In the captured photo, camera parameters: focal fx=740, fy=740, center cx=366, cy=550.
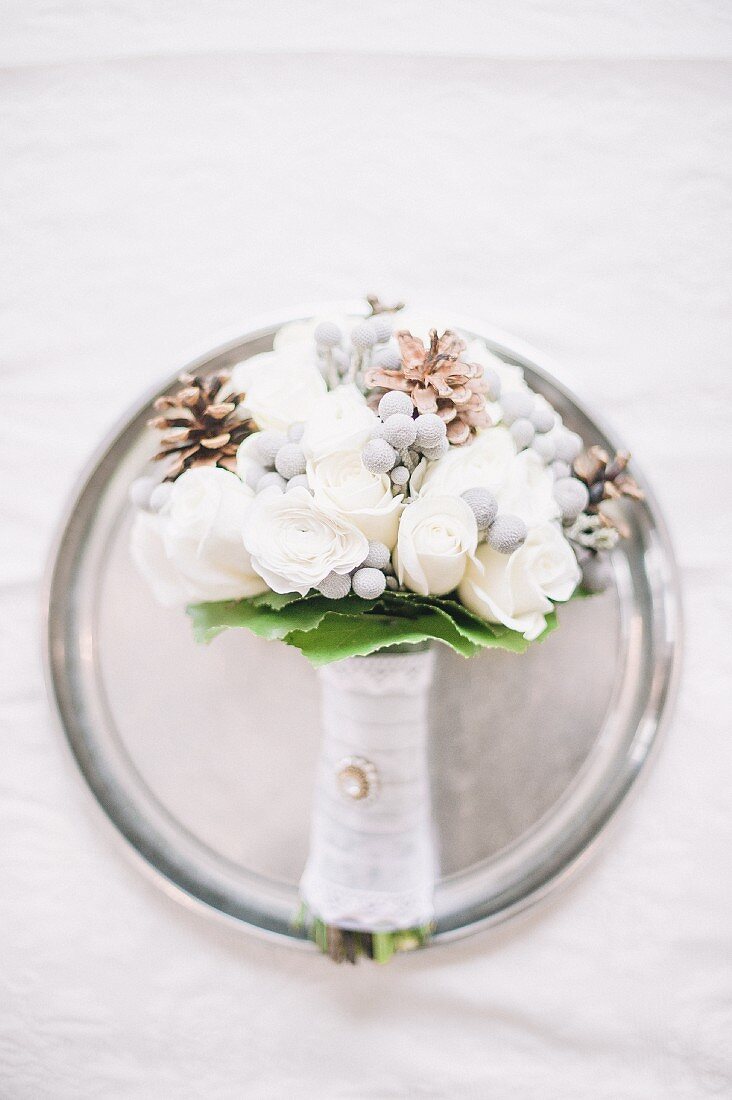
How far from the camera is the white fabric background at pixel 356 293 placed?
2.24 ft

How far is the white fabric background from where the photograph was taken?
2.24 ft

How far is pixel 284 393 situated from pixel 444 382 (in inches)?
3.8

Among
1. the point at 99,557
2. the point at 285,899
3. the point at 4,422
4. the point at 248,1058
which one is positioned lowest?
the point at 248,1058

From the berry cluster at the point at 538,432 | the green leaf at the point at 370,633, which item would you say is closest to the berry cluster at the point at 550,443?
the berry cluster at the point at 538,432

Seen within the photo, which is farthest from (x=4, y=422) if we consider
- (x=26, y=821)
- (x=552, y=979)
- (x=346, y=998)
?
(x=552, y=979)

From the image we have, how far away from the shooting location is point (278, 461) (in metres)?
0.43

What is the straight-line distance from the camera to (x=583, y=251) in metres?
0.70

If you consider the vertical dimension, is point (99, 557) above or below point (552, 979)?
above

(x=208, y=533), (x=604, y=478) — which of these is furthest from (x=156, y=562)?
(x=604, y=478)

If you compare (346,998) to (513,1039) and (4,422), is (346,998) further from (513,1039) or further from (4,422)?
(4,422)

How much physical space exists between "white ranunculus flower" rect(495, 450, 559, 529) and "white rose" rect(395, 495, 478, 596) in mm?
31

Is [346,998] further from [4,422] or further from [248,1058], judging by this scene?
[4,422]

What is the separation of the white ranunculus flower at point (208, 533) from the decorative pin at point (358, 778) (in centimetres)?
20

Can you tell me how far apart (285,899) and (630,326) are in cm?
62
